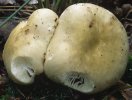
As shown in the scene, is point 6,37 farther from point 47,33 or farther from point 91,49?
point 91,49

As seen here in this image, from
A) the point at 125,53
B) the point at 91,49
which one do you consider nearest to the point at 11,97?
the point at 91,49

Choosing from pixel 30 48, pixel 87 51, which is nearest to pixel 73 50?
pixel 87 51

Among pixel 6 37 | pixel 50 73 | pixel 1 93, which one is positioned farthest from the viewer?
pixel 6 37

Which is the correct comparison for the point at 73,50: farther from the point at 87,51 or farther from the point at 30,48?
the point at 30,48
